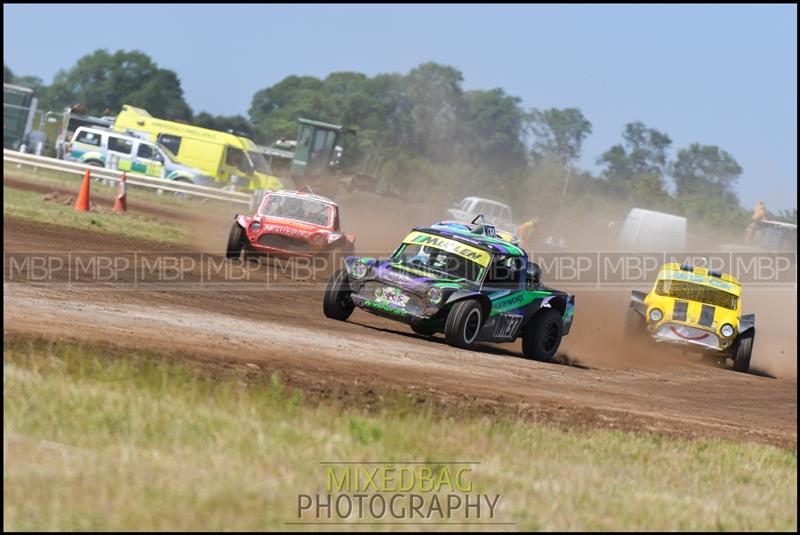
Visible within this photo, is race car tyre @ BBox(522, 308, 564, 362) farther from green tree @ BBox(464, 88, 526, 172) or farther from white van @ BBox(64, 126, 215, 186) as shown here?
green tree @ BBox(464, 88, 526, 172)

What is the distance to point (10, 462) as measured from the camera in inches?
255

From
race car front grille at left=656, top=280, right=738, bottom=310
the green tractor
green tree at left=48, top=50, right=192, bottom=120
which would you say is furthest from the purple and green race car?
green tree at left=48, top=50, right=192, bottom=120

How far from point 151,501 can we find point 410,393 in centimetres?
490

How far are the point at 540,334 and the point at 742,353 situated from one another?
5384 mm

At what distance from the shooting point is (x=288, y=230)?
2170cm

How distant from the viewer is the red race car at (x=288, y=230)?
21609mm

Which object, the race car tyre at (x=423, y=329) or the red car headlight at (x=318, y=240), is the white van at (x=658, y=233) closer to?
the red car headlight at (x=318, y=240)

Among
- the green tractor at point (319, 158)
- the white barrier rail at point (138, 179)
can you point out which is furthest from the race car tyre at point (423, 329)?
the green tractor at point (319, 158)

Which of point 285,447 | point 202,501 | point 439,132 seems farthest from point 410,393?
point 439,132

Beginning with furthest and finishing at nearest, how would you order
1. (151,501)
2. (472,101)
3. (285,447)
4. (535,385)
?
(472,101), (535,385), (285,447), (151,501)

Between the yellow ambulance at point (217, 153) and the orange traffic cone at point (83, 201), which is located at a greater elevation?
the yellow ambulance at point (217, 153)

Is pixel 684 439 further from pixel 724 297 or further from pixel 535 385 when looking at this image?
pixel 724 297

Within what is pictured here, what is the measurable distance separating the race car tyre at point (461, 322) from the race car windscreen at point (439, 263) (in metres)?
0.63

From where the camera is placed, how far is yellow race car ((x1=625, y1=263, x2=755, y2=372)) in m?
20.0
